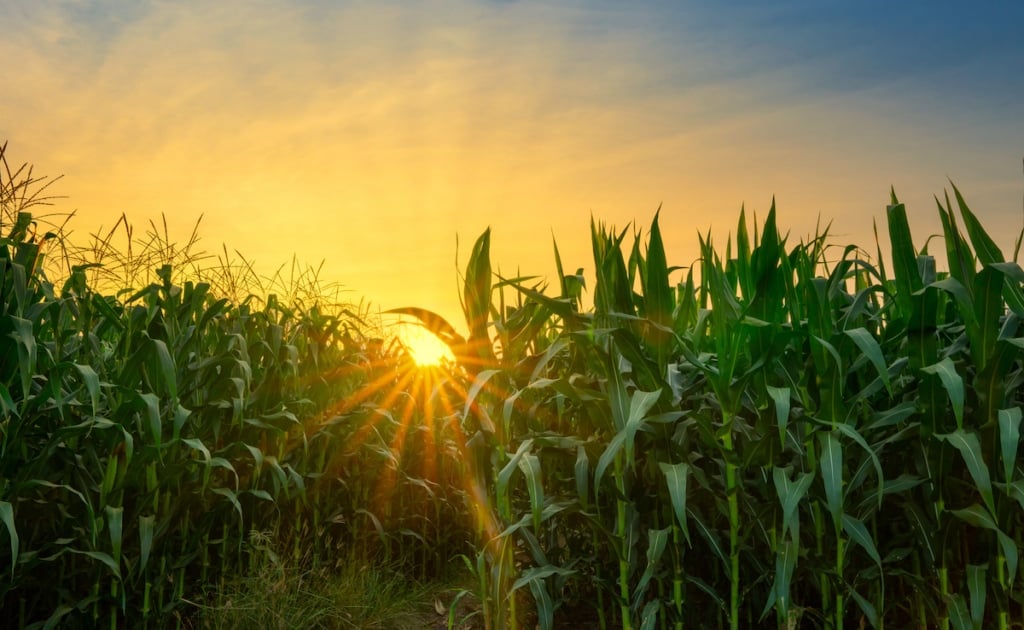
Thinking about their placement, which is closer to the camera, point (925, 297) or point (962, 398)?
point (962, 398)

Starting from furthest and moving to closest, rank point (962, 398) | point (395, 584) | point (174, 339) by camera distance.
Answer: point (395, 584) → point (174, 339) → point (962, 398)

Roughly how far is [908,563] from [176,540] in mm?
3495

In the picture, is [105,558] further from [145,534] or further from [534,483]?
[534,483]

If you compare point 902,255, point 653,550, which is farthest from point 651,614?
point 902,255

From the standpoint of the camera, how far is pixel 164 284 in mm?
4086

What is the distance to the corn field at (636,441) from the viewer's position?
108 inches

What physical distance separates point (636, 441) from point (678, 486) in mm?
Answer: 399

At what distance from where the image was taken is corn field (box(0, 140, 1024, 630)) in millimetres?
2744

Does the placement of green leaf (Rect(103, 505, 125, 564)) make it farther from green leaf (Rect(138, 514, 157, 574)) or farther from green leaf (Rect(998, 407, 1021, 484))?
green leaf (Rect(998, 407, 1021, 484))

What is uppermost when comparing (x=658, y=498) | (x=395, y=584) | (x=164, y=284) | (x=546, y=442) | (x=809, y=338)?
(x=164, y=284)

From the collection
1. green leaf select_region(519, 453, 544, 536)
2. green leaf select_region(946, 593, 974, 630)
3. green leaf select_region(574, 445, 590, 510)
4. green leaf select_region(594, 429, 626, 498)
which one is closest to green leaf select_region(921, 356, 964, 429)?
green leaf select_region(946, 593, 974, 630)

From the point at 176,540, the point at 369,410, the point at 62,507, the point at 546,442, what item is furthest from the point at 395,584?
the point at 546,442

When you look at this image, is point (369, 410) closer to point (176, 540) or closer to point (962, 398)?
point (176, 540)

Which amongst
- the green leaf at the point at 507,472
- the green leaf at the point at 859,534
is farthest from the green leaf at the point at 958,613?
the green leaf at the point at 507,472
